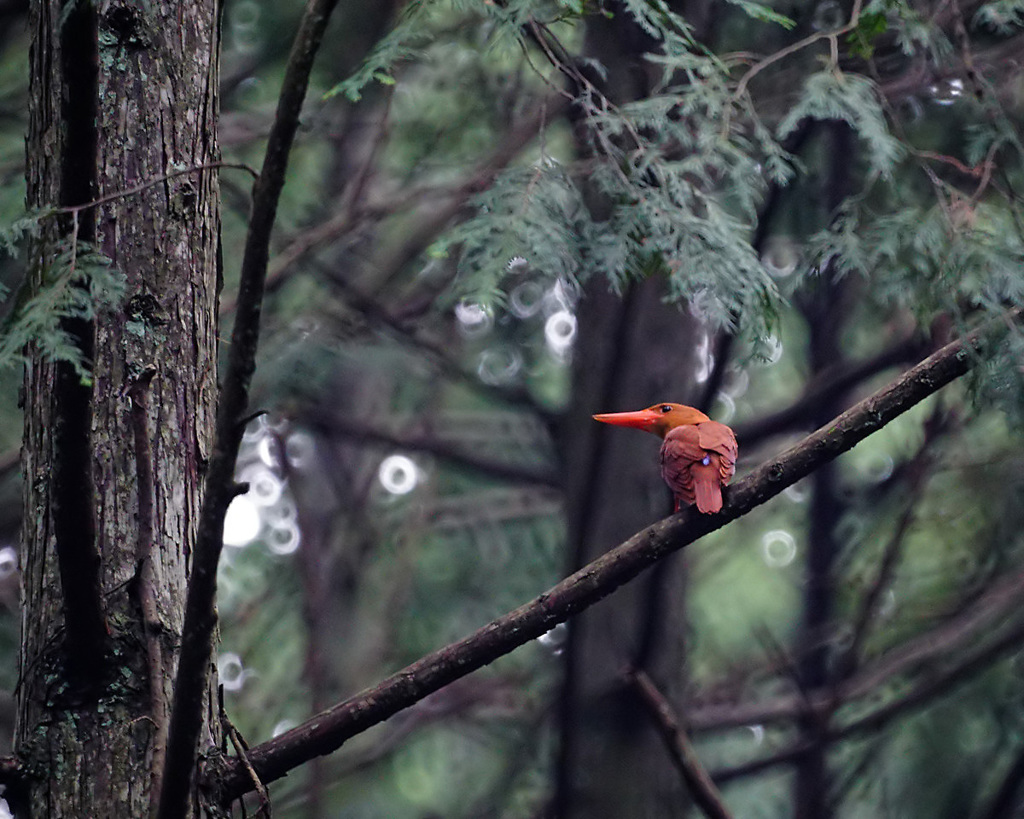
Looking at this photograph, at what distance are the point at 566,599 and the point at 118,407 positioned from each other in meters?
1.00

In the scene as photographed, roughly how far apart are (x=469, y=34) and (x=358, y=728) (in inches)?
184

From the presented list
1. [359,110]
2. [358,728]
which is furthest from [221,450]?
[359,110]

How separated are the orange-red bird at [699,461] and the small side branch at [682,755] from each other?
0.77 metres

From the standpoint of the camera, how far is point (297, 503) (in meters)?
6.62

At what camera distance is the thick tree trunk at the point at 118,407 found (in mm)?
1896

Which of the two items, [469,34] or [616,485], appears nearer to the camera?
[616,485]

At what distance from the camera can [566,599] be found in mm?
2217

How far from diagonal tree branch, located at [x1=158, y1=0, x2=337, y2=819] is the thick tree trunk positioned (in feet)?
1.00

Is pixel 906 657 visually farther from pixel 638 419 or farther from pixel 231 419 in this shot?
pixel 231 419

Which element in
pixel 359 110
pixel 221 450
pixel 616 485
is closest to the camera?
pixel 221 450

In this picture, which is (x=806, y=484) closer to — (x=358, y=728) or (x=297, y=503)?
(x=297, y=503)

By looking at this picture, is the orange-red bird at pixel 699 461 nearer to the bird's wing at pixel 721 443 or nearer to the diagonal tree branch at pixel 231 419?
the bird's wing at pixel 721 443

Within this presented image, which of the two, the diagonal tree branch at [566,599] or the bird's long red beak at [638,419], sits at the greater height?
the bird's long red beak at [638,419]

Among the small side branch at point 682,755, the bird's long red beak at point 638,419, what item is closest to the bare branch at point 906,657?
the small side branch at point 682,755
